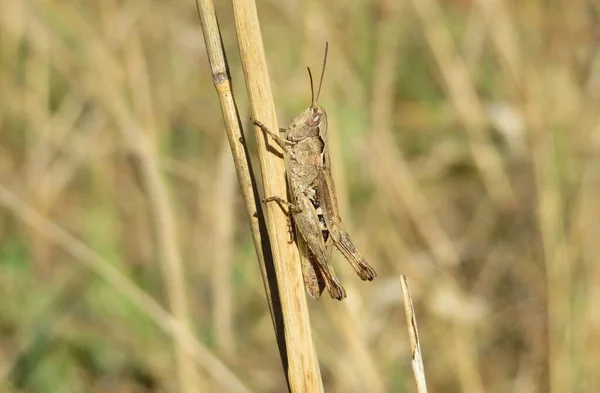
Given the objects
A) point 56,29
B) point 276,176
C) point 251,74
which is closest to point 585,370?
point 276,176

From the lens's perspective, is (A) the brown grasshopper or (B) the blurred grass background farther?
(B) the blurred grass background

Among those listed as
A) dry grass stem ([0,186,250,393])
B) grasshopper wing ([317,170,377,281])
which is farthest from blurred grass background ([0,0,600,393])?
grasshopper wing ([317,170,377,281])

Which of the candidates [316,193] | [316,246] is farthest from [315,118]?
[316,246]

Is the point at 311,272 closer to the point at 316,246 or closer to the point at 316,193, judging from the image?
the point at 316,246

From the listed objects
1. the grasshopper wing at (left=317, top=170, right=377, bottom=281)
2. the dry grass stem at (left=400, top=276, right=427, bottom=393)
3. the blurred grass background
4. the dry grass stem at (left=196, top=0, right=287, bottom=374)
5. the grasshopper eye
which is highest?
the blurred grass background

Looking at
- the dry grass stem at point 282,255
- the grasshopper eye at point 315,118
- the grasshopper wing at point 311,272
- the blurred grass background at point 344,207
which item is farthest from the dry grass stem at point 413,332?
the blurred grass background at point 344,207

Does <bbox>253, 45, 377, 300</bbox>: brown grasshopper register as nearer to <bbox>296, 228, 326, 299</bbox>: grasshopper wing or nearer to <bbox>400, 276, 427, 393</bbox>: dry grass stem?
<bbox>296, 228, 326, 299</bbox>: grasshopper wing

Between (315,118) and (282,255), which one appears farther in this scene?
(315,118)
